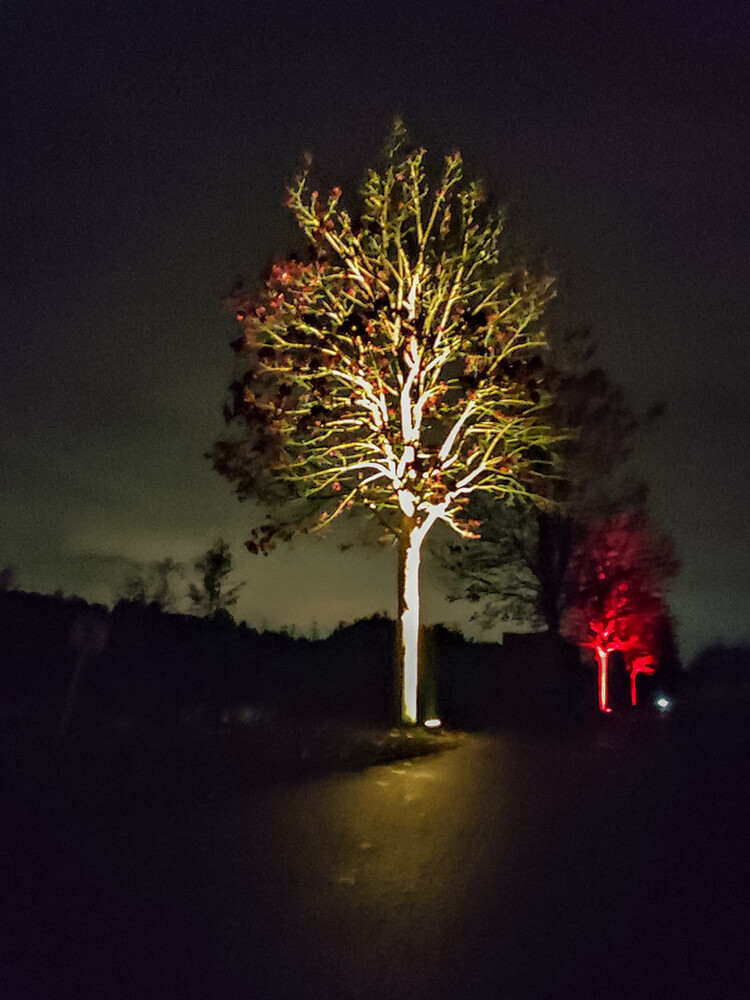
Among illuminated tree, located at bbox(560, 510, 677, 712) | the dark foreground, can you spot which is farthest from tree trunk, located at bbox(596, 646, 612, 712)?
the dark foreground

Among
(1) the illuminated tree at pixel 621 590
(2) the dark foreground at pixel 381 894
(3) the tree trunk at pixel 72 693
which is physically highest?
(1) the illuminated tree at pixel 621 590

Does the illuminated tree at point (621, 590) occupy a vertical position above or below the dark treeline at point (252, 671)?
above

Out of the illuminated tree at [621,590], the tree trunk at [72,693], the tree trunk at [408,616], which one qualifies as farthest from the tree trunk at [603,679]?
the tree trunk at [72,693]

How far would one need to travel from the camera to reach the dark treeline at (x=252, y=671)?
1989cm

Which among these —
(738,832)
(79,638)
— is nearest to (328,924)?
(738,832)

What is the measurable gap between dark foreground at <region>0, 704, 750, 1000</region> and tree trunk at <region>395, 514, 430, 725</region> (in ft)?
22.0

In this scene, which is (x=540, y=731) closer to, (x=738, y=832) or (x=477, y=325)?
(x=477, y=325)

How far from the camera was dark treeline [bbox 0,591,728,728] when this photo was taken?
1989cm

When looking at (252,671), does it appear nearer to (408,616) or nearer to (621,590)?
(621,590)

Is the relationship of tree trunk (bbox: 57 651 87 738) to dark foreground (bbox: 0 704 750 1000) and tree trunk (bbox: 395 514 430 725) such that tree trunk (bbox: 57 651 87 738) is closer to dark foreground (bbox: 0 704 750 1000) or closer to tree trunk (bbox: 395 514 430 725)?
tree trunk (bbox: 395 514 430 725)

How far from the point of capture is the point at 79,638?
1623cm

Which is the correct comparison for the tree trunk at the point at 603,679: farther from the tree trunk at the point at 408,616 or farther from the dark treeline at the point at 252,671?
the tree trunk at the point at 408,616

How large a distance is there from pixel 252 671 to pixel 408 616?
14234 millimetres

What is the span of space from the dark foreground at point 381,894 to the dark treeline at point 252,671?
8.86m
